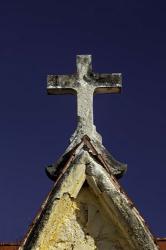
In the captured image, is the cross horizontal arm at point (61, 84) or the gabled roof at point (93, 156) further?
the cross horizontal arm at point (61, 84)

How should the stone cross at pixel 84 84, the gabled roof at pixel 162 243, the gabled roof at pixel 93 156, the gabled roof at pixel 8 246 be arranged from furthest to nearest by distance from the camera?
the gabled roof at pixel 8 246 < the gabled roof at pixel 162 243 < the stone cross at pixel 84 84 < the gabled roof at pixel 93 156

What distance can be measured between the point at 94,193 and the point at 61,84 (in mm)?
1492

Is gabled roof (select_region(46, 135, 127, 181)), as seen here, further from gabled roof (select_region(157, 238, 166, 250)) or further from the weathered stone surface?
gabled roof (select_region(157, 238, 166, 250))

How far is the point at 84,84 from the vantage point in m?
7.77

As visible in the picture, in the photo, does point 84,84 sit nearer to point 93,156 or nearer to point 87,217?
point 93,156

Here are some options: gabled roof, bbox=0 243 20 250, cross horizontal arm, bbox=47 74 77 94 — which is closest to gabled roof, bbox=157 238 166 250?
gabled roof, bbox=0 243 20 250

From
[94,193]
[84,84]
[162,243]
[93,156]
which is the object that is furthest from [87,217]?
[162,243]

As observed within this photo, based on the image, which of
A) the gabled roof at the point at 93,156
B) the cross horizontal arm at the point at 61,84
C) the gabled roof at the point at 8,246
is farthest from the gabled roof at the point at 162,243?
the cross horizontal arm at the point at 61,84

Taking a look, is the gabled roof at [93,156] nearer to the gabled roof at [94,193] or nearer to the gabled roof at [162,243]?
the gabled roof at [94,193]

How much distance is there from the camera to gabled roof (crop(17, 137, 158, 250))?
22.1 feet

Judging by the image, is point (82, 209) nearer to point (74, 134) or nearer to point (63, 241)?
point (63, 241)

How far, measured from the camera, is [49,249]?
272 inches

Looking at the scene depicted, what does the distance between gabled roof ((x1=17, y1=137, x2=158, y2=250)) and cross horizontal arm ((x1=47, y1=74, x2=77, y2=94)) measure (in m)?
0.81

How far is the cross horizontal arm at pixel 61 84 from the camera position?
7762mm
